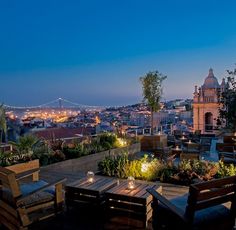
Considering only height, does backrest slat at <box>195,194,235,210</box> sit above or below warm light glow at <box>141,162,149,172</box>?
above

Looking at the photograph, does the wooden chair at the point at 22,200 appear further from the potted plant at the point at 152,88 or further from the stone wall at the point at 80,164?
the potted plant at the point at 152,88

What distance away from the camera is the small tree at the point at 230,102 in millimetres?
7633

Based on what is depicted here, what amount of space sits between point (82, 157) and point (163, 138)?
504cm

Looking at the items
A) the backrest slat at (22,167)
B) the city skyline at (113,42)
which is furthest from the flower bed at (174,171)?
the city skyline at (113,42)

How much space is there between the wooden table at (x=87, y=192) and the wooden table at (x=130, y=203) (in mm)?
232

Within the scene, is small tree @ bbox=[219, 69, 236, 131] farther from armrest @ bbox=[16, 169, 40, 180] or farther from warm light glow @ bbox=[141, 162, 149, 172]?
armrest @ bbox=[16, 169, 40, 180]

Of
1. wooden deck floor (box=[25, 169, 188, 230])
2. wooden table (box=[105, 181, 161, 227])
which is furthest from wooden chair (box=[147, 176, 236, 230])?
wooden deck floor (box=[25, 169, 188, 230])

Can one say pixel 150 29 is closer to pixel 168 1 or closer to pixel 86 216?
pixel 168 1

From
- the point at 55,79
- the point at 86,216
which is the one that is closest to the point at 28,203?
the point at 86,216

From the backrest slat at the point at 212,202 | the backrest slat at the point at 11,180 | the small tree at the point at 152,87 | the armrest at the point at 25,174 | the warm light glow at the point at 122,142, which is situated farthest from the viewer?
the small tree at the point at 152,87

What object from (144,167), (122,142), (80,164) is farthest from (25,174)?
(122,142)

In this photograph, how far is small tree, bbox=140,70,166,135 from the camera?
13347mm

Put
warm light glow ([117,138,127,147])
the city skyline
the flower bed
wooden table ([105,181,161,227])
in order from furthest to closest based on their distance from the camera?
the city skyline → warm light glow ([117,138,127,147]) → the flower bed → wooden table ([105,181,161,227])

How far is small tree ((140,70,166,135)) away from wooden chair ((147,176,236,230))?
32.8ft
